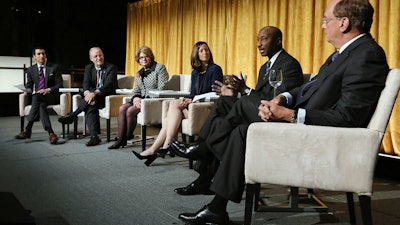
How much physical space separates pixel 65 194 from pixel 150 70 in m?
2.21

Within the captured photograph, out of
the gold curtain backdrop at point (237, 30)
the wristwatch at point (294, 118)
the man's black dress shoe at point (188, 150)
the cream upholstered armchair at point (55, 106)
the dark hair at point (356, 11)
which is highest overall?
the gold curtain backdrop at point (237, 30)

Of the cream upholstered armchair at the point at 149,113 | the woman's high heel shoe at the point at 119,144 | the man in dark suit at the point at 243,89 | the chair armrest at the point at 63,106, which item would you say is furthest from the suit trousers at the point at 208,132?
the chair armrest at the point at 63,106

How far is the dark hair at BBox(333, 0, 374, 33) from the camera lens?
1.89 metres

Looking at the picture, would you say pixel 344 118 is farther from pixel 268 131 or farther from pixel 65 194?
pixel 65 194

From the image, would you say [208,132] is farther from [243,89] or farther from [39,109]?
[39,109]

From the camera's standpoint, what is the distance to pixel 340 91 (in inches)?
74.9

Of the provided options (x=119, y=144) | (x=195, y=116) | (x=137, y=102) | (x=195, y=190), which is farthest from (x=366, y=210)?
(x=119, y=144)

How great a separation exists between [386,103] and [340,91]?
8.0 inches

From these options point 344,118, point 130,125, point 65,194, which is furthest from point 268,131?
point 130,125

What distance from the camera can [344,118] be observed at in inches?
71.5

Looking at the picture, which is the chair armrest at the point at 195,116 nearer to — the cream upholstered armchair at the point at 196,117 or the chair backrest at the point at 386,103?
the cream upholstered armchair at the point at 196,117

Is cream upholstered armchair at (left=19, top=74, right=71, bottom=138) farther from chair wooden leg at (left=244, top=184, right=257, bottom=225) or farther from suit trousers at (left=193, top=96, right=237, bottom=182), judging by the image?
chair wooden leg at (left=244, top=184, right=257, bottom=225)

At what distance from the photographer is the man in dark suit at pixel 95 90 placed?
16.1ft

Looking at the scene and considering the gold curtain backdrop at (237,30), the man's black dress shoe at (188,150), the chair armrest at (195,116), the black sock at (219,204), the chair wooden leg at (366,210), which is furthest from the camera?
the gold curtain backdrop at (237,30)
